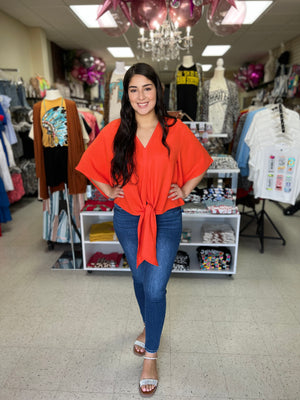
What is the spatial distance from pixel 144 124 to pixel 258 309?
1.73m

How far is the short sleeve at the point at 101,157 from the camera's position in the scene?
5.24 ft

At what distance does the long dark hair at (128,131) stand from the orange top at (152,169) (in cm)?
3

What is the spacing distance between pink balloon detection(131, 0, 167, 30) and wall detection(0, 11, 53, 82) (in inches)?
118

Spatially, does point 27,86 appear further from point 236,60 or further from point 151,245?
point 236,60

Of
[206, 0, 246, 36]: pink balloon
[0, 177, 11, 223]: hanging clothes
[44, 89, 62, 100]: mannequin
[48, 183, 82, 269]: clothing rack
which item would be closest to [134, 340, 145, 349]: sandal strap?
[48, 183, 82, 269]: clothing rack

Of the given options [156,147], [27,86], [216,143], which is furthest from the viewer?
[27,86]

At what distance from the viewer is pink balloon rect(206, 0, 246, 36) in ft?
8.91

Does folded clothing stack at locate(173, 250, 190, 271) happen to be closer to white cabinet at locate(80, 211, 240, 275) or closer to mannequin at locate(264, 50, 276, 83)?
white cabinet at locate(80, 211, 240, 275)

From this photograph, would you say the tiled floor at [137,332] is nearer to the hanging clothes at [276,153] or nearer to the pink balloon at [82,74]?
the hanging clothes at [276,153]

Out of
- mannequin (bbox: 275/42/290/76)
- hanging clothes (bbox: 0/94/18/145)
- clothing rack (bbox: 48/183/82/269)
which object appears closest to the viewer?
clothing rack (bbox: 48/183/82/269)

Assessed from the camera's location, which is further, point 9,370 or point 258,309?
point 258,309

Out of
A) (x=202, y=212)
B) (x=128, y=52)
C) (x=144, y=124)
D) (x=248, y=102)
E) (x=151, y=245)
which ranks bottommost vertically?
(x=202, y=212)

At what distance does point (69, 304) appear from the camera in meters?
2.41

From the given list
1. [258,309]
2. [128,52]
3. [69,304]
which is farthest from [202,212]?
[128,52]
